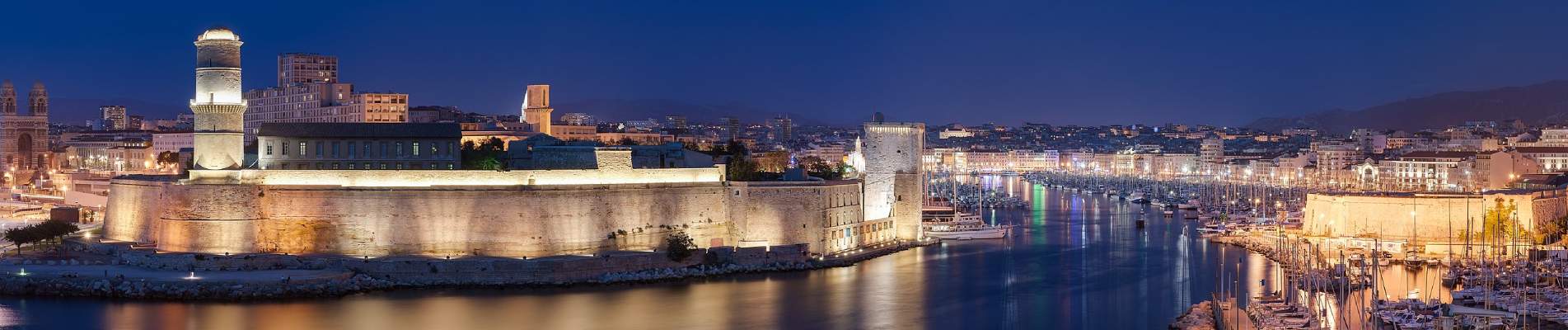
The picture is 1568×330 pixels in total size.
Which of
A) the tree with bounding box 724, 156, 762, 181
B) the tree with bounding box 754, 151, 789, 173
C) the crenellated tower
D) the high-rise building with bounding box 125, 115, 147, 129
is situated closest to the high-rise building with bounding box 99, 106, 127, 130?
the high-rise building with bounding box 125, 115, 147, 129

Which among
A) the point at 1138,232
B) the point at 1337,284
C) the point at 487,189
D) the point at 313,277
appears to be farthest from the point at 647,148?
the point at 1138,232

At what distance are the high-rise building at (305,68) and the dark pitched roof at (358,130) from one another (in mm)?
26744

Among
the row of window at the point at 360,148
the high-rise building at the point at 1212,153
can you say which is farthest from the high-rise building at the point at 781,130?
the row of window at the point at 360,148

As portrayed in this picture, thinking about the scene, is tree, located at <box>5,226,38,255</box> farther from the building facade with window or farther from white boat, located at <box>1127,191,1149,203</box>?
white boat, located at <box>1127,191,1149,203</box>

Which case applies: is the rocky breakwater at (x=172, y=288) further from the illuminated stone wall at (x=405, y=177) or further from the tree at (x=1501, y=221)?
the tree at (x=1501, y=221)

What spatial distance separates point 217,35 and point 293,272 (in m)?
4.67

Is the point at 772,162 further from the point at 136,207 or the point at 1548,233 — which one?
the point at 136,207

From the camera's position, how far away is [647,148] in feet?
104

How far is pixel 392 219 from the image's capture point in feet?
89.7

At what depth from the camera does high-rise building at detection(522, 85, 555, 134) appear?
51906mm

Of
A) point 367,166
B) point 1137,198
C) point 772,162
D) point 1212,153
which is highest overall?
point 1212,153

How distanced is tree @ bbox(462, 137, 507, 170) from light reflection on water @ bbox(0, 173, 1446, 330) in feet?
21.2

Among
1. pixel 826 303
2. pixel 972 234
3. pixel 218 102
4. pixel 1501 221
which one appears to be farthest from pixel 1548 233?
pixel 218 102

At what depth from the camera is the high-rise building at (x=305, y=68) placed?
188ft
